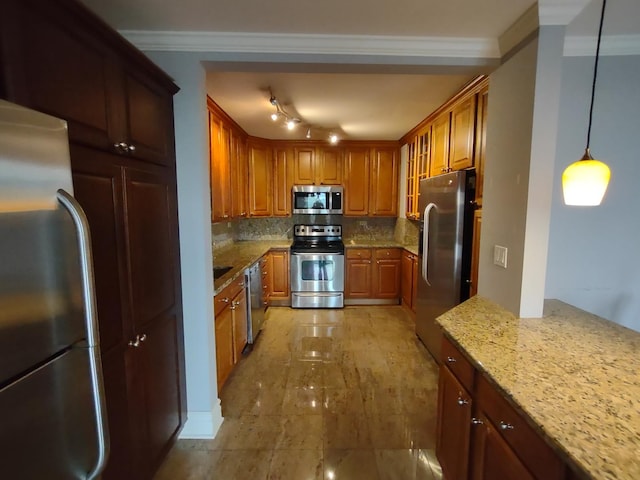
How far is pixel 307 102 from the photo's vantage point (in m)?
2.97

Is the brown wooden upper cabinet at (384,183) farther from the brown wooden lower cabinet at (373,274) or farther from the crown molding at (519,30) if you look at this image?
the crown molding at (519,30)

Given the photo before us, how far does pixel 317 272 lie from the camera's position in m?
4.42

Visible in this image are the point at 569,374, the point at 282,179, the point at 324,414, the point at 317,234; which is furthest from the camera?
the point at 317,234

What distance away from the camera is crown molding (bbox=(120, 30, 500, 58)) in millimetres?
1763

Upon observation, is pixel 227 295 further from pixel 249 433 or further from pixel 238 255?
pixel 238 255

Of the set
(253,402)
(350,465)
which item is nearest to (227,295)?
(253,402)

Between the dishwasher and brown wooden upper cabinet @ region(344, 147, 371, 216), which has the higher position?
brown wooden upper cabinet @ region(344, 147, 371, 216)

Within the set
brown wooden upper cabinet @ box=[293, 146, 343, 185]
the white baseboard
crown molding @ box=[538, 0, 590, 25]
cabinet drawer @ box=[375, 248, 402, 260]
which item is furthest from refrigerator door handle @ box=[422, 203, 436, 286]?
the white baseboard

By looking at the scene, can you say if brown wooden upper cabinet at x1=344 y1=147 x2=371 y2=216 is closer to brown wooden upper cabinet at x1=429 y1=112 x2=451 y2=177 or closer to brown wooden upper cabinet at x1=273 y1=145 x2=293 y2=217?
brown wooden upper cabinet at x1=273 y1=145 x2=293 y2=217

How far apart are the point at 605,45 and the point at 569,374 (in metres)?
1.84

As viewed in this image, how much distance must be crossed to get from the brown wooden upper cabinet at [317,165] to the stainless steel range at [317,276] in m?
0.99

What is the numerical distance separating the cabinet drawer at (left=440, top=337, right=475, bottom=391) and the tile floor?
2.48ft

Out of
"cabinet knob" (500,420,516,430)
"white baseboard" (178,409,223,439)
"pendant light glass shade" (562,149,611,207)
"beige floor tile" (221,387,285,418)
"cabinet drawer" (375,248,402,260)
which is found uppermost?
"pendant light glass shade" (562,149,611,207)

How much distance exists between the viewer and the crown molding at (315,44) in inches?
69.4
